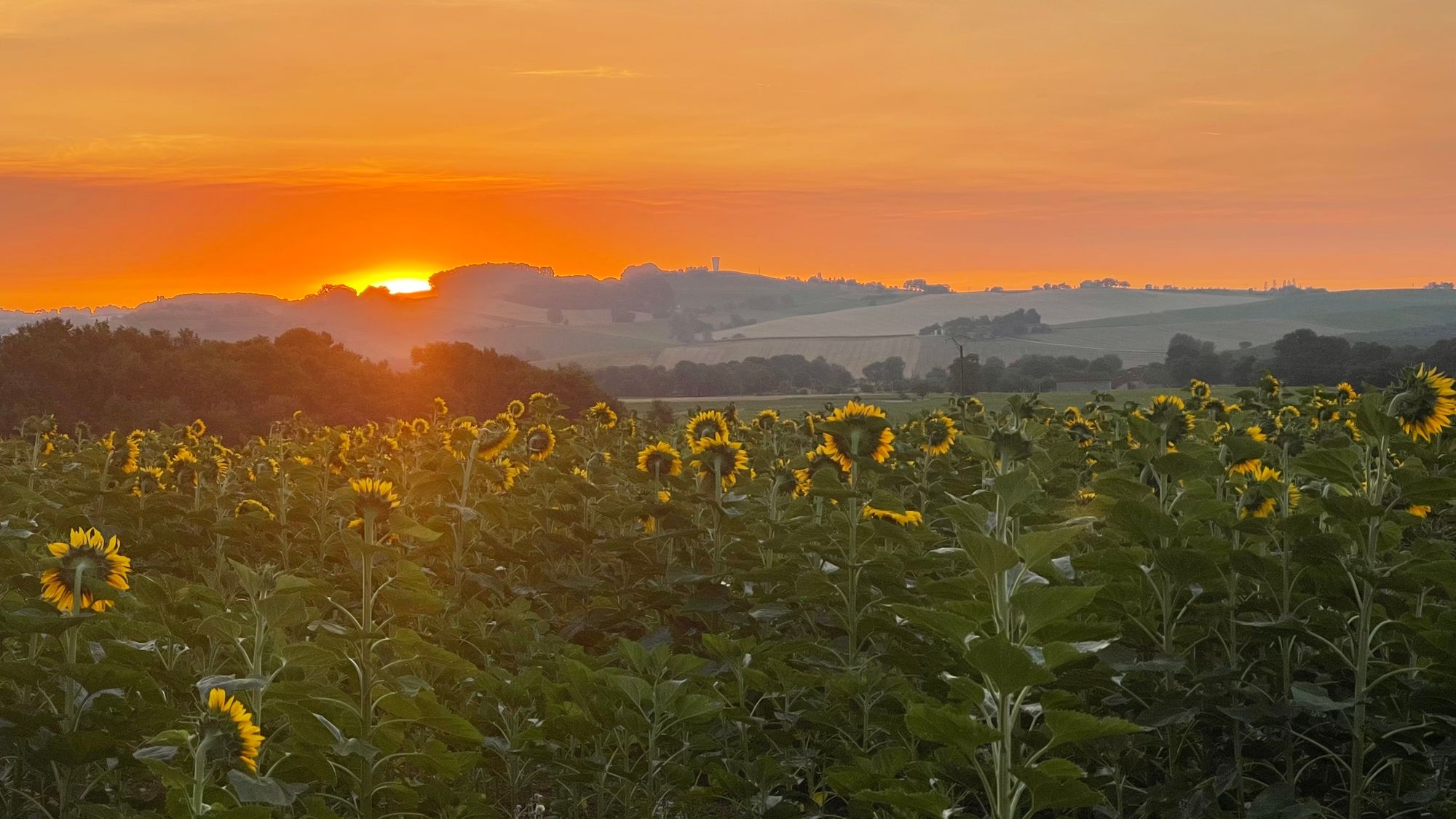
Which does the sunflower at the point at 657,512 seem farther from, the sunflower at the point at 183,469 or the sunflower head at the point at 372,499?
the sunflower at the point at 183,469

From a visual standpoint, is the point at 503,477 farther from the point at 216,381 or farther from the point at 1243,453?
the point at 216,381

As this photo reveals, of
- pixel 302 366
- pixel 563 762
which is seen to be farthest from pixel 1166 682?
pixel 302 366

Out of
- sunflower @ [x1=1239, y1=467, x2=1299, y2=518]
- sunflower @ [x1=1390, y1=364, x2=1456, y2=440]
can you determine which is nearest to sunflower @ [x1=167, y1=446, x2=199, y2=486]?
sunflower @ [x1=1239, y1=467, x2=1299, y2=518]

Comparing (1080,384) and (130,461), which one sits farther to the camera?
(1080,384)

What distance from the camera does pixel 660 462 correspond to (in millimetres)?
9078

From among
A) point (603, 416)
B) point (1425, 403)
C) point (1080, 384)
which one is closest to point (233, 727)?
point (1425, 403)

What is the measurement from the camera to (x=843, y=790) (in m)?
5.20

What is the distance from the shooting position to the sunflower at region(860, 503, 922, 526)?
21.7 feet

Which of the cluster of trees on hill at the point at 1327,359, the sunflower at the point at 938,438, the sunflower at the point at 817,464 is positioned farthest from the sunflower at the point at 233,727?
the cluster of trees on hill at the point at 1327,359

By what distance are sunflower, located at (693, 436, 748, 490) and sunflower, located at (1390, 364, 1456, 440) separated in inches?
146

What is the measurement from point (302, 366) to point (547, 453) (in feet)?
123

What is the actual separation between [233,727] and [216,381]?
1708 inches

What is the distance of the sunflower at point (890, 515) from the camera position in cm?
662

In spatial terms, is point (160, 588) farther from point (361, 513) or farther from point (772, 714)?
point (772, 714)
